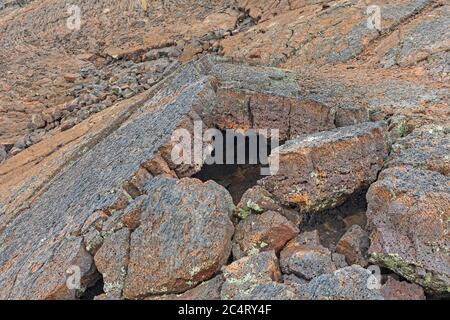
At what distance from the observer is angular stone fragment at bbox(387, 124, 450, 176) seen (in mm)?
5449

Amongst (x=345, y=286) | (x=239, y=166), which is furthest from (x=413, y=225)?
(x=239, y=166)

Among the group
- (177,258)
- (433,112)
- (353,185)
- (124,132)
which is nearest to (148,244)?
(177,258)

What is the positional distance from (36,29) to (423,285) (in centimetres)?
2064

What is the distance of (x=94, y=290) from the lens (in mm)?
5750

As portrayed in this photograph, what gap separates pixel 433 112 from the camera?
6.68m

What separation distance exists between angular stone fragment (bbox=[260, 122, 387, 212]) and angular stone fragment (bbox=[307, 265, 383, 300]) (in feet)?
4.26


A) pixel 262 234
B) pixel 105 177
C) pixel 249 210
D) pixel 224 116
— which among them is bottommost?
pixel 262 234

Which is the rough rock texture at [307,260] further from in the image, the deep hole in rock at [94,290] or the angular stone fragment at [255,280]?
the deep hole in rock at [94,290]

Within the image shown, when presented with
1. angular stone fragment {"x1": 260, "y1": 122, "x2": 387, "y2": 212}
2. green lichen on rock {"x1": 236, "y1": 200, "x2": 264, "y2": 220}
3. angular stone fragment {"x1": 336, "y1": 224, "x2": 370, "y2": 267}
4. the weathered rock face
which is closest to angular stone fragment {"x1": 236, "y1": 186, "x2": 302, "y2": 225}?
green lichen on rock {"x1": 236, "y1": 200, "x2": 264, "y2": 220}

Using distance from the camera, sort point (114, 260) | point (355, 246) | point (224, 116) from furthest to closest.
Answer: point (224, 116), point (114, 260), point (355, 246)

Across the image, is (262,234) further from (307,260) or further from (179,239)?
(179,239)

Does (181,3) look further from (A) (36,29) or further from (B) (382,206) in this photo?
(B) (382,206)

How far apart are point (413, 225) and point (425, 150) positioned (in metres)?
1.30

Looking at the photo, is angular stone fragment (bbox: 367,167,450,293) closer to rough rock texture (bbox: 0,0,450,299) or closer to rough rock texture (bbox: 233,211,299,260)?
rough rock texture (bbox: 0,0,450,299)
